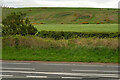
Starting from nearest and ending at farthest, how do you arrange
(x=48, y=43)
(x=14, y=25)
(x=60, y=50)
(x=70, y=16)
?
(x=60, y=50)
(x=48, y=43)
(x=14, y=25)
(x=70, y=16)

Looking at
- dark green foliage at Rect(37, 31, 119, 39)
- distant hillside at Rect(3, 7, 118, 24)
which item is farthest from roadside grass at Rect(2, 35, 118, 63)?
distant hillside at Rect(3, 7, 118, 24)

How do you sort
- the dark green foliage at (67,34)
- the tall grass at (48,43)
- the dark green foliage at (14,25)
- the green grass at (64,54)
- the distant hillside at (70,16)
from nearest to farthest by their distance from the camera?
the green grass at (64,54), the tall grass at (48,43), the dark green foliage at (14,25), the dark green foliage at (67,34), the distant hillside at (70,16)

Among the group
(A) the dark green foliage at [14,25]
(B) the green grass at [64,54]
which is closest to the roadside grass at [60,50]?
(B) the green grass at [64,54]

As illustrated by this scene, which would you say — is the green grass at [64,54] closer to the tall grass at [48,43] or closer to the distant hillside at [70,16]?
the tall grass at [48,43]

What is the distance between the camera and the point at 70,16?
60531mm

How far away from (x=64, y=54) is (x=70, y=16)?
45.8 m

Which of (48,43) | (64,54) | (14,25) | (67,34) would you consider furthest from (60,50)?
(67,34)

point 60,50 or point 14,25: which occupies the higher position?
point 14,25

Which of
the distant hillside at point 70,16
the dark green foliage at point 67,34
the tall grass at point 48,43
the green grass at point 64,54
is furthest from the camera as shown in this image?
the distant hillside at point 70,16

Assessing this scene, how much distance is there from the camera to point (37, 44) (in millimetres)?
17359

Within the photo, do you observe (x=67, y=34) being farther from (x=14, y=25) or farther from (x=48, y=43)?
(x=48, y=43)

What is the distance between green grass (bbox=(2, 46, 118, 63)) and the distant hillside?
37584mm

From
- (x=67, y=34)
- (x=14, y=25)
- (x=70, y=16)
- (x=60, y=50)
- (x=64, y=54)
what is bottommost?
(x=64, y=54)

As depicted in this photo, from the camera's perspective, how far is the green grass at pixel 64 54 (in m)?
14.4
